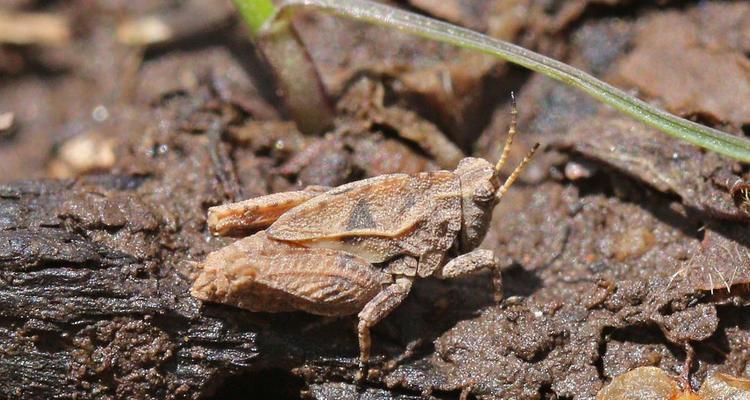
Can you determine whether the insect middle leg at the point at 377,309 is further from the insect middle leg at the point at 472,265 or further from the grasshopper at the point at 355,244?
the insect middle leg at the point at 472,265

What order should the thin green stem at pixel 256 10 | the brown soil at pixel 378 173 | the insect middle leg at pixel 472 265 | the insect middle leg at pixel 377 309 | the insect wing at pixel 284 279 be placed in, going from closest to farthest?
the insect wing at pixel 284 279 → the insect middle leg at pixel 377 309 → the brown soil at pixel 378 173 → the insect middle leg at pixel 472 265 → the thin green stem at pixel 256 10

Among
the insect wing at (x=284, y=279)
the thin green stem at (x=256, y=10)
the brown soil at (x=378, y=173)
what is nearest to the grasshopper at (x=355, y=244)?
the insect wing at (x=284, y=279)

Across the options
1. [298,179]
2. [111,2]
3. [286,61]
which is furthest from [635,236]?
[111,2]

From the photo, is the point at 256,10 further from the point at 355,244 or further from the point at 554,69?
the point at 554,69

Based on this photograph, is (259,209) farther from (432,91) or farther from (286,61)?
(432,91)

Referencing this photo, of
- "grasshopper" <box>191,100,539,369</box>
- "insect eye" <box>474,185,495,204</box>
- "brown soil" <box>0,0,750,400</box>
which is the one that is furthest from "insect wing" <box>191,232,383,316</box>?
"insect eye" <box>474,185,495,204</box>

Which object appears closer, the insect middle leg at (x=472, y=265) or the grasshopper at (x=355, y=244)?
the grasshopper at (x=355, y=244)

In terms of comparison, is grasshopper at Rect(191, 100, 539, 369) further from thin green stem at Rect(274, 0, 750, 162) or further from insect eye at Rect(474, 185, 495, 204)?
thin green stem at Rect(274, 0, 750, 162)

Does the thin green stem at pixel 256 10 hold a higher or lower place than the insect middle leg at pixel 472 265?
higher
